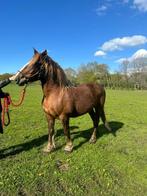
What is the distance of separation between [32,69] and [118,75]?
260 feet

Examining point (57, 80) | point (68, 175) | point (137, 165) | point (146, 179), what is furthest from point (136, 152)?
point (57, 80)

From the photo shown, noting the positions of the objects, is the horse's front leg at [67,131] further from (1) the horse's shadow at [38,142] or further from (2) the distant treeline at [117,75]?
(2) the distant treeline at [117,75]

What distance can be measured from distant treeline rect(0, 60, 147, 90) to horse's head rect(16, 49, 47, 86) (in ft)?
231

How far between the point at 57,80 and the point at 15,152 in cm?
223

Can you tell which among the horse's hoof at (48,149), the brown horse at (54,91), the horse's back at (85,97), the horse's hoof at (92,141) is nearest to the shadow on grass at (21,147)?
the horse's hoof at (48,149)

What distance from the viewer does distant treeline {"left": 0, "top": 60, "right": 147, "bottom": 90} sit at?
79875mm

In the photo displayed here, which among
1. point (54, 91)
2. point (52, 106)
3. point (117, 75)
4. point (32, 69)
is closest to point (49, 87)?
point (54, 91)

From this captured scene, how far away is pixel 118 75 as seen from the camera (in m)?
83.3

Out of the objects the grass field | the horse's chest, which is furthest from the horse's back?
the grass field

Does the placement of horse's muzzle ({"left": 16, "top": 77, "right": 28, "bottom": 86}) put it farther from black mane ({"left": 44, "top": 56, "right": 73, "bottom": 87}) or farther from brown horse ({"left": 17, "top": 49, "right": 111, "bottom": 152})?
black mane ({"left": 44, "top": 56, "right": 73, "bottom": 87})

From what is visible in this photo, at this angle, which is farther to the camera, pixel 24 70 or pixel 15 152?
pixel 15 152

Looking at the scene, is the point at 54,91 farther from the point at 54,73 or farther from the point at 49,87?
the point at 54,73

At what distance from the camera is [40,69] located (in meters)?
6.10

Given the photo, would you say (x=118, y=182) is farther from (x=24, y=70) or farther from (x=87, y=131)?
(x=87, y=131)
